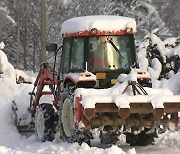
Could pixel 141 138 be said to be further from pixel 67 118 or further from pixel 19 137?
pixel 19 137

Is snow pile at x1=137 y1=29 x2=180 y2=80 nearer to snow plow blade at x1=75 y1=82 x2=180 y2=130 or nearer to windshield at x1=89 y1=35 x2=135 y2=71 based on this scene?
windshield at x1=89 y1=35 x2=135 y2=71

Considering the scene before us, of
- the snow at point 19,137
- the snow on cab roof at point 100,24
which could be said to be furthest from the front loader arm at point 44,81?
the snow on cab roof at point 100,24

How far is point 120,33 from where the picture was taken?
1122 cm

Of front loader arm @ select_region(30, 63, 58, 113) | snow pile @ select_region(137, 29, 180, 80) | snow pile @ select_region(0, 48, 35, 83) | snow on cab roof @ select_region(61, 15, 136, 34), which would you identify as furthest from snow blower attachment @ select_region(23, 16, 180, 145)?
snow pile @ select_region(137, 29, 180, 80)

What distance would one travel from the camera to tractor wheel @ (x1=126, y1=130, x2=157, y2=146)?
11438 mm

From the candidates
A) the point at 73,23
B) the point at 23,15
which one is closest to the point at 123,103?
the point at 73,23

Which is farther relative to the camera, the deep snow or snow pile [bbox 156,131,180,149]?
snow pile [bbox 156,131,180,149]

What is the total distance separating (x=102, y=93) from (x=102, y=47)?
1297 millimetres

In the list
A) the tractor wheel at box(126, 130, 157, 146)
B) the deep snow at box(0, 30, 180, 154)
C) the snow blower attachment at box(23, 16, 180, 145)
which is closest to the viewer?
the deep snow at box(0, 30, 180, 154)

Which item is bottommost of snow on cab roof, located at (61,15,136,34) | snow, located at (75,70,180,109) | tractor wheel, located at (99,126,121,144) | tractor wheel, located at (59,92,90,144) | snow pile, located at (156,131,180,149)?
snow pile, located at (156,131,180,149)

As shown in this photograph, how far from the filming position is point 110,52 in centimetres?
1109

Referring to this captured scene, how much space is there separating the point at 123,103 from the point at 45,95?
205 inches

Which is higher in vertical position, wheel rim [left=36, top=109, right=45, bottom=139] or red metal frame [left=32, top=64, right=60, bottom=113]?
red metal frame [left=32, top=64, right=60, bottom=113]

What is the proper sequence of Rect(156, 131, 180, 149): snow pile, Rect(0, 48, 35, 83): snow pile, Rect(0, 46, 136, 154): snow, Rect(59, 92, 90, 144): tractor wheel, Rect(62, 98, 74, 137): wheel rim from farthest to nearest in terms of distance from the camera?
Rect(0, 48, 35, 83): snow pile < Rect(156, 131, 180, 149): snow pile < Rect(62, 98, 74, 137): wheel rim < Rect(59, 92, 90, 144): tractor wheel < Rect(0, 46, 136, 154): snow
